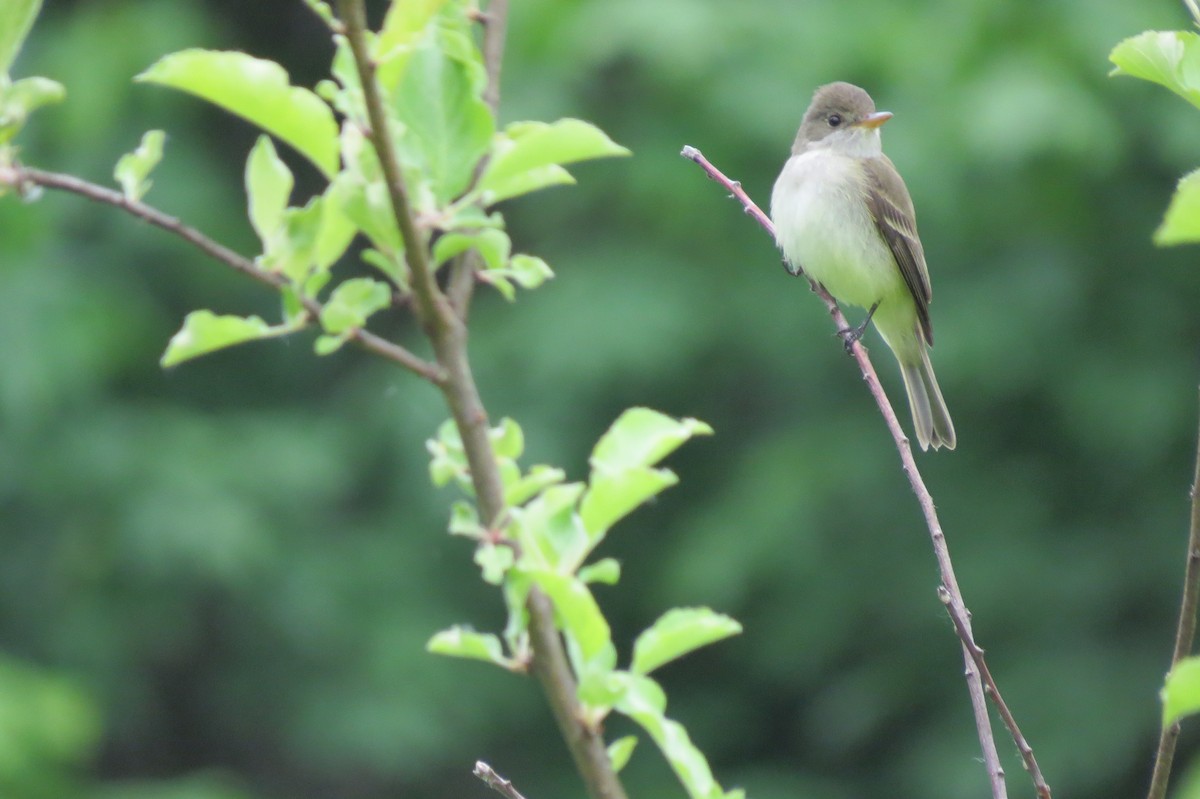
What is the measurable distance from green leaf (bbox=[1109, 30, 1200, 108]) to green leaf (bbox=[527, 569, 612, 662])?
0.65 m

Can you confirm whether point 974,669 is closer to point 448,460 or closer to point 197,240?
point 448,460

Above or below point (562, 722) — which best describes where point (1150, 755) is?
above

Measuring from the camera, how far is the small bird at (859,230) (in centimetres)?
397

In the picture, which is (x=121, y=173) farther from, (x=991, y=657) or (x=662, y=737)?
(x=991, y=657)

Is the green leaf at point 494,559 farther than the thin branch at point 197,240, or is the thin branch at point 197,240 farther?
the green leaf at point 494,559

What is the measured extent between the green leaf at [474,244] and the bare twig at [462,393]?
99 mm

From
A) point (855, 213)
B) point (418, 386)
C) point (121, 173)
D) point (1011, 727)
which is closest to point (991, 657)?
point (418, 386)

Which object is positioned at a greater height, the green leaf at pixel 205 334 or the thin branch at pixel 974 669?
the green leaf at pixel 205 334

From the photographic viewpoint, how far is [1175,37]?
4.21ft

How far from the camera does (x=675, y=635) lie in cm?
128

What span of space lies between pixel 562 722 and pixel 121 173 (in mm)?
544

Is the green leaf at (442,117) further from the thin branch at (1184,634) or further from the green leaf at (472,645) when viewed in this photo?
the thin branch at (1184,634)

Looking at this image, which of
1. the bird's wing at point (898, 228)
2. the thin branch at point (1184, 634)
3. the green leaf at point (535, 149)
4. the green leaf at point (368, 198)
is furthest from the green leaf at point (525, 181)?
the bird's wing at point (898, 228)

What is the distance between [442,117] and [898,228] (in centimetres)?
319
